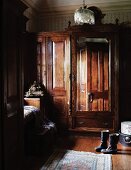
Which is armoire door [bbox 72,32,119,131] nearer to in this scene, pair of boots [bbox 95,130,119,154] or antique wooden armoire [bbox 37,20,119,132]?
antique wooden armoire [bbox 37,20,119,132]

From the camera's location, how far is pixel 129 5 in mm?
4875

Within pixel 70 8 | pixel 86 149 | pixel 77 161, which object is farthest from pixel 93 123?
pixel 70 8

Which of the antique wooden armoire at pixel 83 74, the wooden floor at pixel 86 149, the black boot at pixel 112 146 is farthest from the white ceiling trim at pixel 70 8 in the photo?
the black boot at pixel 112 146

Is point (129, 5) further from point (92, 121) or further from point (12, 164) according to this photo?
point (12, 164)

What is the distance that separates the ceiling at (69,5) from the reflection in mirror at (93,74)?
958 mm

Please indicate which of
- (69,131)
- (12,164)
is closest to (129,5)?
(69,131)

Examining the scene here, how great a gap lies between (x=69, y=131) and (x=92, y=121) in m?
0.48

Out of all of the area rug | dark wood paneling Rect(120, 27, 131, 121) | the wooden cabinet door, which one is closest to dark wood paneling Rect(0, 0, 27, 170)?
the area rug

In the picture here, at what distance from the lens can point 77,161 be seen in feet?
10.2

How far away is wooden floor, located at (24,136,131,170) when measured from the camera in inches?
118

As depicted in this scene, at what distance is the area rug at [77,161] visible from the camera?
291 centimetres

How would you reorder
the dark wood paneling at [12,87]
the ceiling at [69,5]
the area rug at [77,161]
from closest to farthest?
the dark wood paneling at [12,87]
the area rug at [77,161]
the ceiling at [69,5]

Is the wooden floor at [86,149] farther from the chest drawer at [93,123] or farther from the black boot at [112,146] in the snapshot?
the chest drawer at [93,123]

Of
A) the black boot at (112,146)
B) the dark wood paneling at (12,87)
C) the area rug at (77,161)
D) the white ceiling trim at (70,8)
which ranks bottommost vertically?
the area rug at (77,161)
